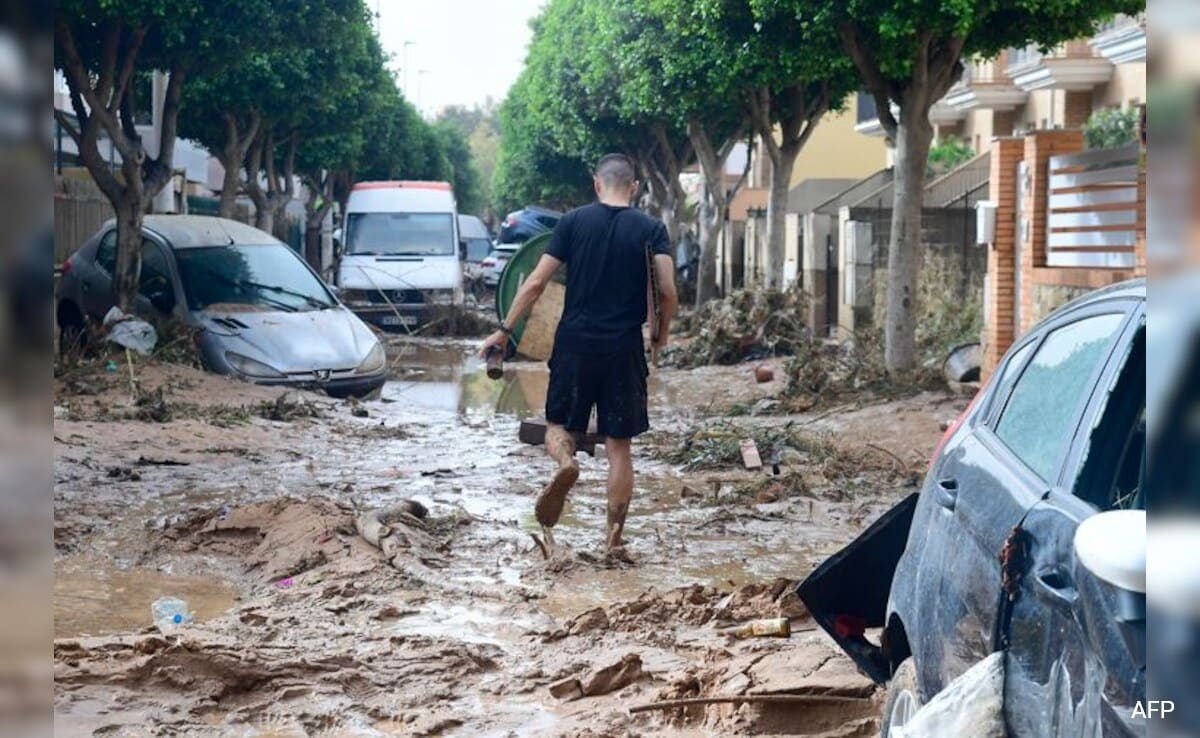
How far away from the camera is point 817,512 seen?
978 cm

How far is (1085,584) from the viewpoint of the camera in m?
2.52

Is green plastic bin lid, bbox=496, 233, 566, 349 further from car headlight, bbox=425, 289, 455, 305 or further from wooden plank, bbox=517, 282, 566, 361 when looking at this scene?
car headlight, bbox=425, 289, 455, 305

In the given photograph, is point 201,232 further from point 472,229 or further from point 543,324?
point 472,229

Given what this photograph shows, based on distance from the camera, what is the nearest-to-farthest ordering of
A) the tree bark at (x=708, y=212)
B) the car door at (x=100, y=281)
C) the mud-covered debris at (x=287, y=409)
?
1. the mud-covered debris at (x=287, y=409)
2. the car door at (x=100, y=281)
3. the tree bark at (x=708, y=212)

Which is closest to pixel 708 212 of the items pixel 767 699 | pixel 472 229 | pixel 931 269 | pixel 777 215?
pixel 777 215

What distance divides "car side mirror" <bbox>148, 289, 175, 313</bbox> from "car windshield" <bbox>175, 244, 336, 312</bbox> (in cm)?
19

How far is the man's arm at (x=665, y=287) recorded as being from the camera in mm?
7777

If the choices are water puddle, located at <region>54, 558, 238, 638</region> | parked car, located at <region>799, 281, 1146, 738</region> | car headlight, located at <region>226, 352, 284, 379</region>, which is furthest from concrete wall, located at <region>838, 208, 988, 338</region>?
parked car, located at <region>799, 281, 1146, 738</region>

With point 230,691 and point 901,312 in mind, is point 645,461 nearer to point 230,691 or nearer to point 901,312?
point 901,312

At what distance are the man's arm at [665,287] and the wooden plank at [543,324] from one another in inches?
307

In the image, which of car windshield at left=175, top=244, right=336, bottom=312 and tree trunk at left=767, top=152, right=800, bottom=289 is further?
tree trunk at left=767, top=152, right=800, bottom=289

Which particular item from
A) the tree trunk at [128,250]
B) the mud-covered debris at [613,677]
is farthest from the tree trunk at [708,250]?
the mud-covered debris at [613,677]

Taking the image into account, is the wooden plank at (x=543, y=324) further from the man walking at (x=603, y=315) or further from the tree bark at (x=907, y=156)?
the man walking at (x=603, y=315)

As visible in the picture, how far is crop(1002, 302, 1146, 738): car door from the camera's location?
7.77ft
